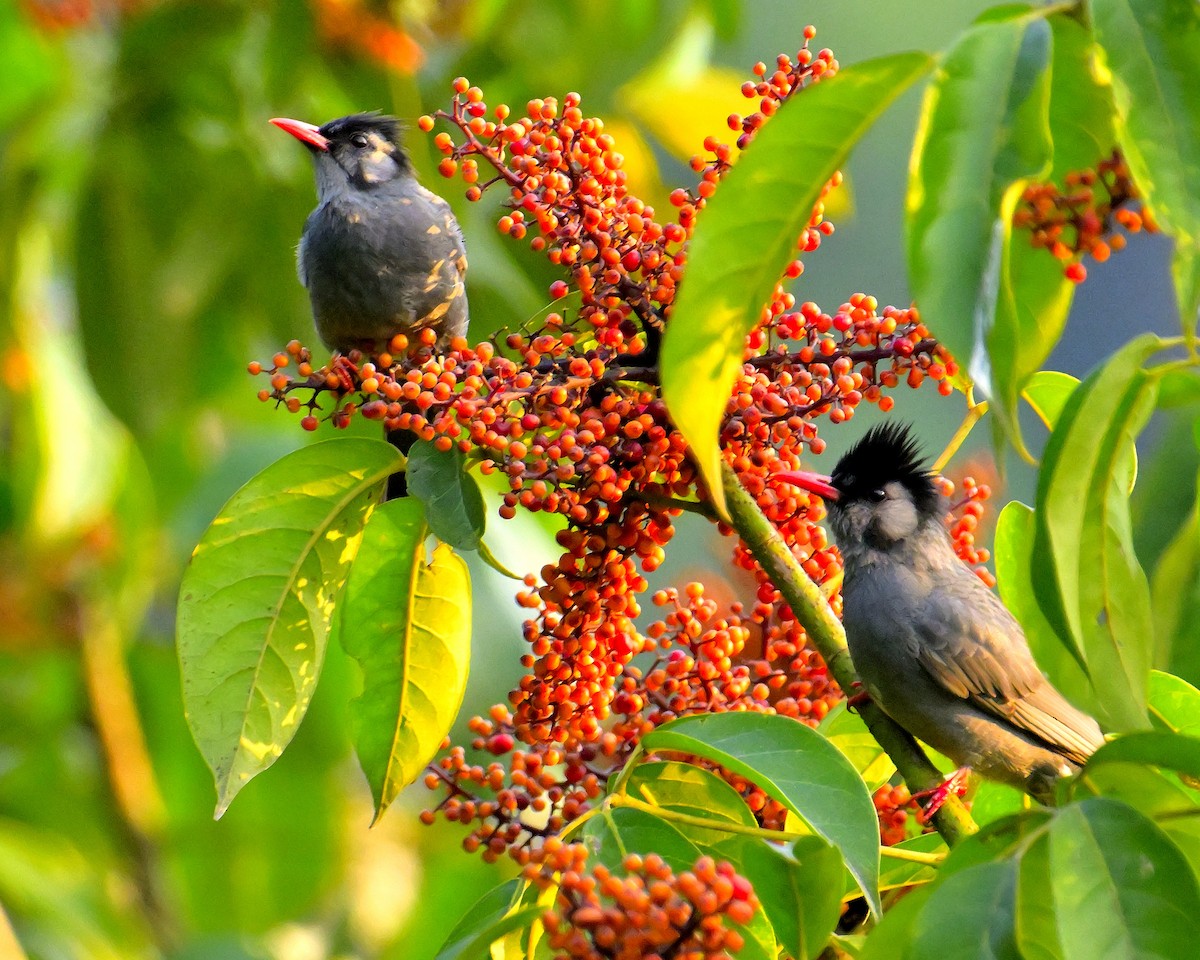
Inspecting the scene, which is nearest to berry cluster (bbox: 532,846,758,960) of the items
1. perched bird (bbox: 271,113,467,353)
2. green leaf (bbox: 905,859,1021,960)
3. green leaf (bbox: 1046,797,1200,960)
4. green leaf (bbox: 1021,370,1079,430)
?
green leaf (bbox: 905,859,1021,960)

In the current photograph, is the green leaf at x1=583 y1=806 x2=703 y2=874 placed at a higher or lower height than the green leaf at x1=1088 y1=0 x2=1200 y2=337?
lower

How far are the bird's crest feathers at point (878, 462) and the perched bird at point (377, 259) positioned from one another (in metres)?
0.84

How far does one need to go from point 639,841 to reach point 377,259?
1.70m

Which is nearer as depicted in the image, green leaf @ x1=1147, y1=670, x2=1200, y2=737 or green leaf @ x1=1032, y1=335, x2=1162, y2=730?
green leaf @ x1=1032, y1=335, x2=1162, y2=730

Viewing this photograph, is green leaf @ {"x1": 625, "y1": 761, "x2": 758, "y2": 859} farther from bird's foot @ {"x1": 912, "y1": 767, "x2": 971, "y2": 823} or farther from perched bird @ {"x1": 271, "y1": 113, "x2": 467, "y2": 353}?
perched bird @ {"x1": 271, "y1": 113, "x2": 467, "y2": 353}

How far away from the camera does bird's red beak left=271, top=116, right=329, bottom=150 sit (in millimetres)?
3070

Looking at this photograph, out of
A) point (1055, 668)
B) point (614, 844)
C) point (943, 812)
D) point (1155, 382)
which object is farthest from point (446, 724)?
point (1155, 382)

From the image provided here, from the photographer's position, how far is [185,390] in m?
3.99

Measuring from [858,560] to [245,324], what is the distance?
1.88 meters

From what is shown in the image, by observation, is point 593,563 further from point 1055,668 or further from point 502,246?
point 502,246

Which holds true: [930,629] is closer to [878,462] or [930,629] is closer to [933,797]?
[878,462]

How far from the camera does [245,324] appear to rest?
3889 millimetres

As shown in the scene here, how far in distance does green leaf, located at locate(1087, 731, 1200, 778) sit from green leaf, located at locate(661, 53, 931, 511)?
431 millimetres

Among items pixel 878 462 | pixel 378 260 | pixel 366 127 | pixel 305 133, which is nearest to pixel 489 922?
pixel 878 462
